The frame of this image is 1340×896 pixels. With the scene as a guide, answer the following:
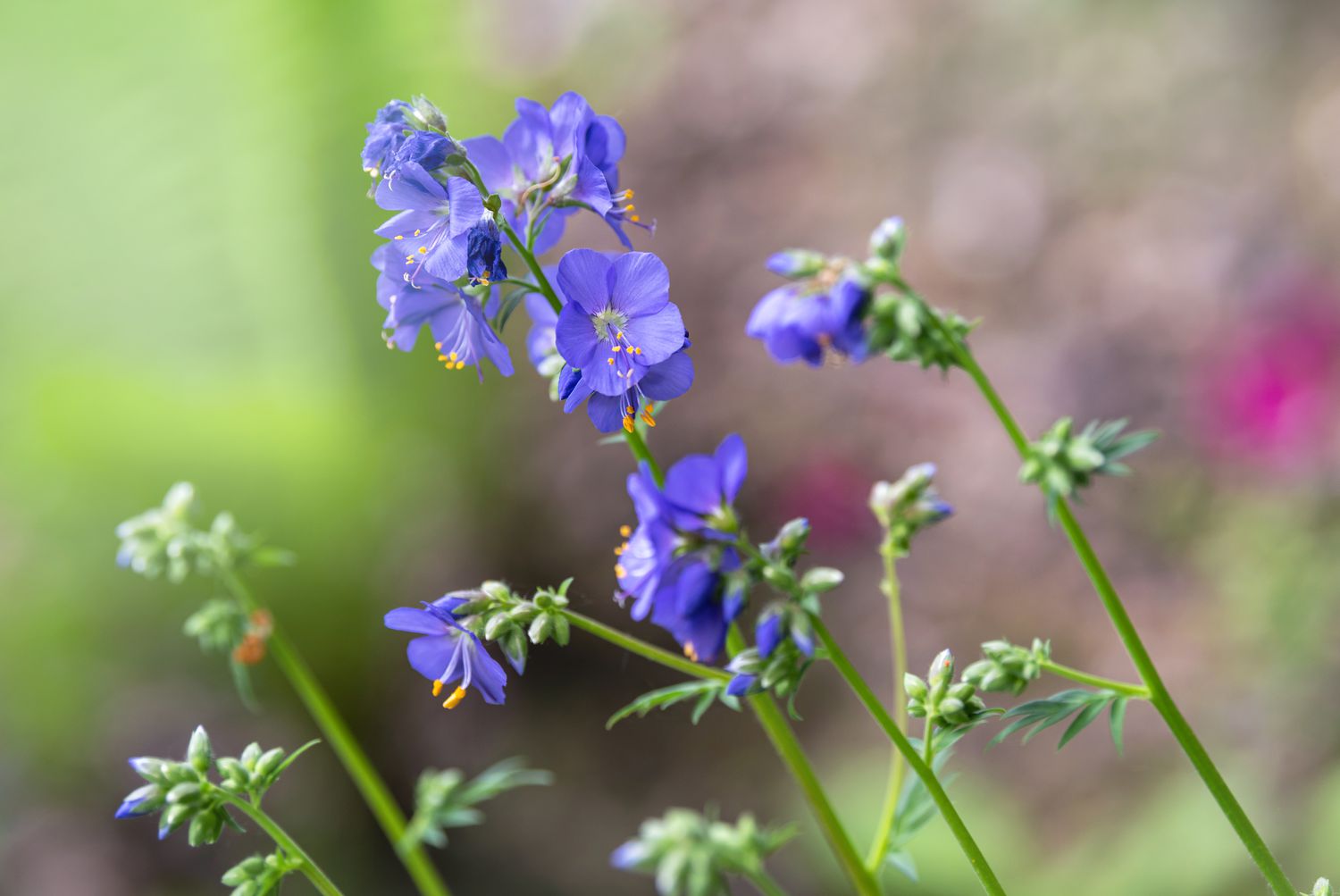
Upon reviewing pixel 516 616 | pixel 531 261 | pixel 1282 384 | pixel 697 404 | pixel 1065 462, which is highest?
pixel 697 404

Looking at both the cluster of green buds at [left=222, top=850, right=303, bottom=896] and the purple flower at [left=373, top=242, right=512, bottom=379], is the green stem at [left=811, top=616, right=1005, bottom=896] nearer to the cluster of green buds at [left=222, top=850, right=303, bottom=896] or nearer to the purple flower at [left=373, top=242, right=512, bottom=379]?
the purple flower at [left=373, top=242, right=512, bottom=379]

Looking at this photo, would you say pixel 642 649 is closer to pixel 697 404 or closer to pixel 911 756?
pixel 911 756

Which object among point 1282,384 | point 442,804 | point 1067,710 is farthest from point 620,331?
point 1282,384

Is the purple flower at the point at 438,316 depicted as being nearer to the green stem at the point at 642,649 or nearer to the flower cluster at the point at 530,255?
the flower cluster at the point at 530,255

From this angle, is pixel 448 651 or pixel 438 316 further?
pixel 438 316

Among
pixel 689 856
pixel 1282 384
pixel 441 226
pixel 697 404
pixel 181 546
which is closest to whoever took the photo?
pixel 689 856

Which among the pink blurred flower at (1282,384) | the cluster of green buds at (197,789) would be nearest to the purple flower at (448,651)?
the cluster of green buds at (197,789)

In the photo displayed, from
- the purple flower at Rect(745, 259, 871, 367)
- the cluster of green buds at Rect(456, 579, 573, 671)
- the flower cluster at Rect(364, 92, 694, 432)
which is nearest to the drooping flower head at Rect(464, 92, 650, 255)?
the flower cluster at Rect(364, 92, 694, 432)
